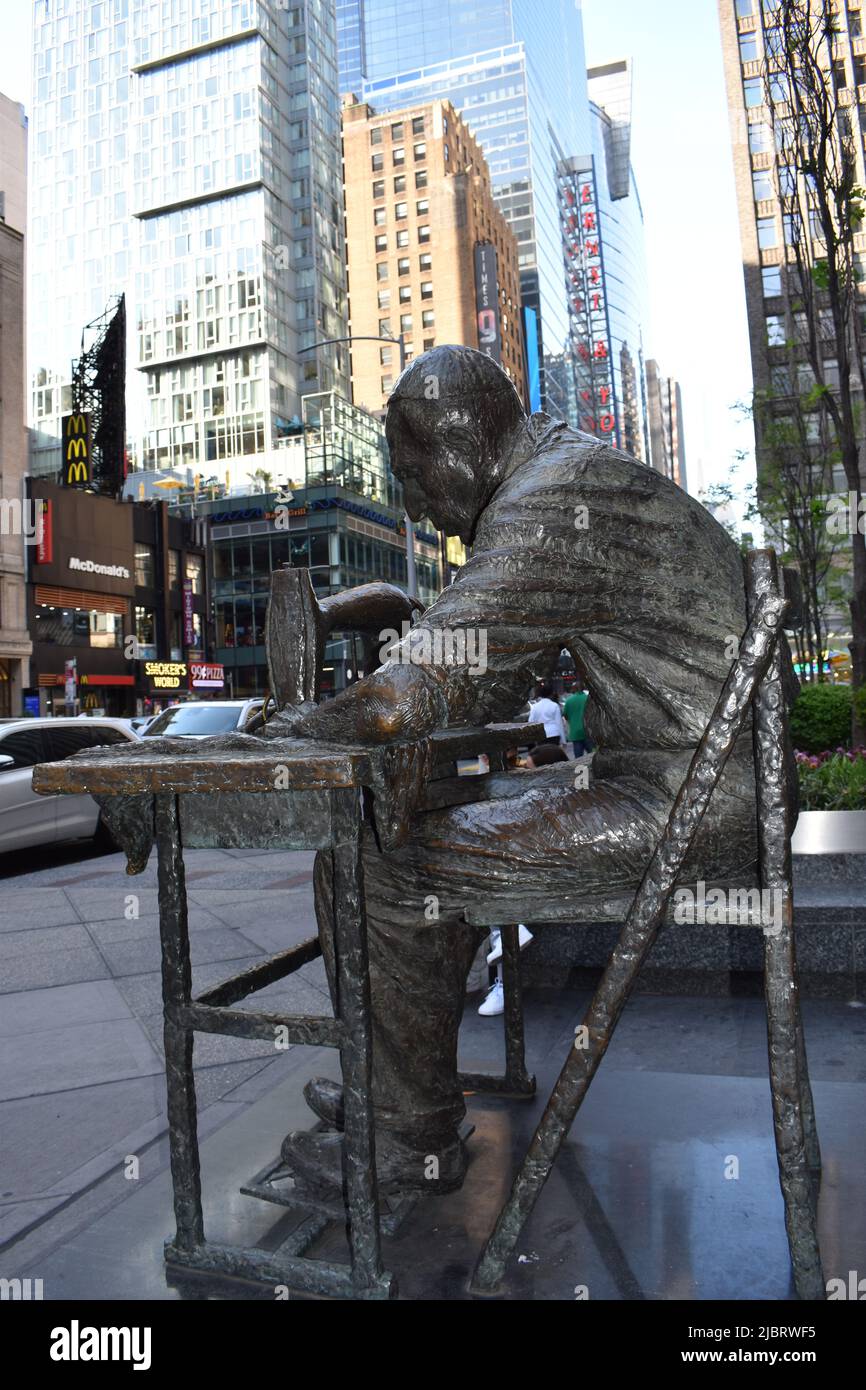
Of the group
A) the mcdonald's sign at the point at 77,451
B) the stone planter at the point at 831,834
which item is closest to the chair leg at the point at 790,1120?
the stone planter at the point at 831,834

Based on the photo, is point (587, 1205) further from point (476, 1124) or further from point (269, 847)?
point (269, 847)

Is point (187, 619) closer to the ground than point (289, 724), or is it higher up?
higher up

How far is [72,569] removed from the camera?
38.4 m

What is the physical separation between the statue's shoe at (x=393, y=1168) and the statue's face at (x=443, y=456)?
162 cm

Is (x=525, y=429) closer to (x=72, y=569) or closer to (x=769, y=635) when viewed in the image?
(x=769, y=635)

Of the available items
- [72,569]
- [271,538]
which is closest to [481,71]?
[271,538]

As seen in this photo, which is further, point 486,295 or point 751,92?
point 486,295

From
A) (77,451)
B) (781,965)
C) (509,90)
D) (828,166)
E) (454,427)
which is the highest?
(509,90)

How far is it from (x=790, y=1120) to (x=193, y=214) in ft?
292

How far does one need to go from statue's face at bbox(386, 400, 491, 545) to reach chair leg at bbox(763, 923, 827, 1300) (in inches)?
52.5

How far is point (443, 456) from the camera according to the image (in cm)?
253

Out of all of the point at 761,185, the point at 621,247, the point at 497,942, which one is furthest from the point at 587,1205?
the point at 621,247

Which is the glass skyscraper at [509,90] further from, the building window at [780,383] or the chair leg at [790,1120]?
the chair leg at [790,1120]

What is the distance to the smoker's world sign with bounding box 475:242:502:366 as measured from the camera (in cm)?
8031
